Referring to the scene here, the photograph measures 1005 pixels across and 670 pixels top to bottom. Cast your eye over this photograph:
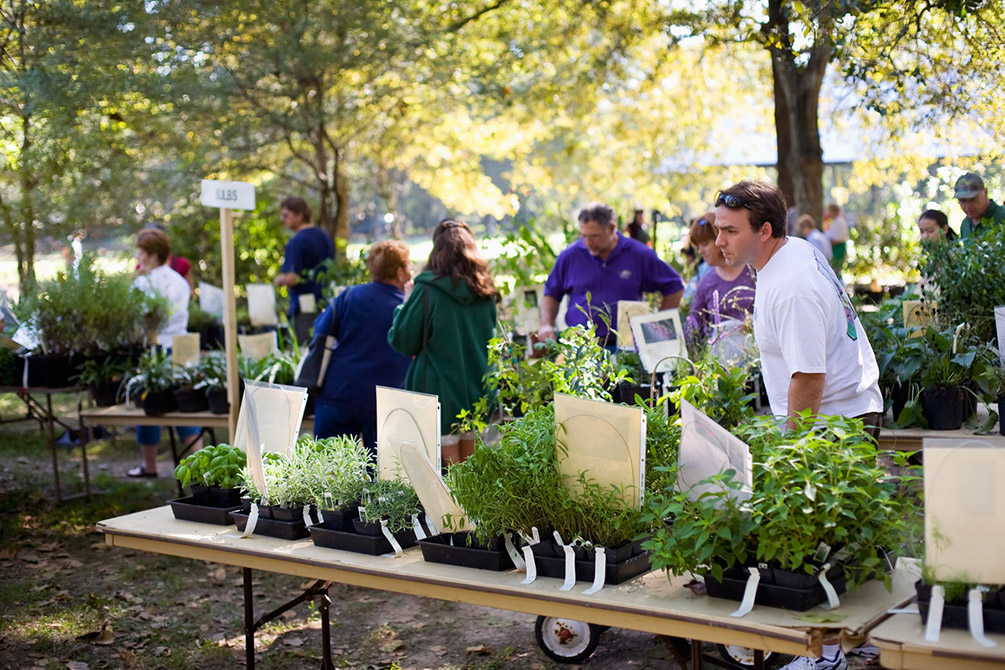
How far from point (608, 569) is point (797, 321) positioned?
750 mm

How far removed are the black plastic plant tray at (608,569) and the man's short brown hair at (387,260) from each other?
83.9 inches

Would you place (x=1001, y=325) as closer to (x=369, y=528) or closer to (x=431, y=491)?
(x=431, y=491)

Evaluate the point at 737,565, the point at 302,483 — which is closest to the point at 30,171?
the point at 302,483

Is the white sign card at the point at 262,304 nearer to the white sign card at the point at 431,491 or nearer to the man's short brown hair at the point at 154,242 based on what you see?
the man's short brown hair at the point at 154,242

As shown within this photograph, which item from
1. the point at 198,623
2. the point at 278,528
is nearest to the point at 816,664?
the point at 278,528

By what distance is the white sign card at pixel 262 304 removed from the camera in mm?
6320

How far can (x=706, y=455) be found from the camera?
6.86 feet

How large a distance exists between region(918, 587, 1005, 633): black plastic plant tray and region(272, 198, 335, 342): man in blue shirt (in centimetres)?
520

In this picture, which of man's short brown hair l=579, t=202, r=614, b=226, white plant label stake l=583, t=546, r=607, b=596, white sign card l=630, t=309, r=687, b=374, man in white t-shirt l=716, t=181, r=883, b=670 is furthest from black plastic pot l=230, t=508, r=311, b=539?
man's short brown hair l=579, t=202, r=614, b=226

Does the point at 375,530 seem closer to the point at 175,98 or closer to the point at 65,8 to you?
the point at 65,8

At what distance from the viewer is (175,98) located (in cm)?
671

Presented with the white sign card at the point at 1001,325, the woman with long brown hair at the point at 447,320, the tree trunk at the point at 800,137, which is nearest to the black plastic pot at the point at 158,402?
the woman with long brown hair at the point at 447,320

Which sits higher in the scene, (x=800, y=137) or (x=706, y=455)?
(x=800, y=137)

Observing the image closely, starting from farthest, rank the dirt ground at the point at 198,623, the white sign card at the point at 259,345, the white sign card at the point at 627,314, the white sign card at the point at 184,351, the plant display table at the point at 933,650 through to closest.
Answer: the white sign card at the point at 259,345 → the white sign card at the point at 184,351 → the white sign card at the point at 627,314 → the dirt ground at the point at 198,623 → the plant display table at the point at 933,650
